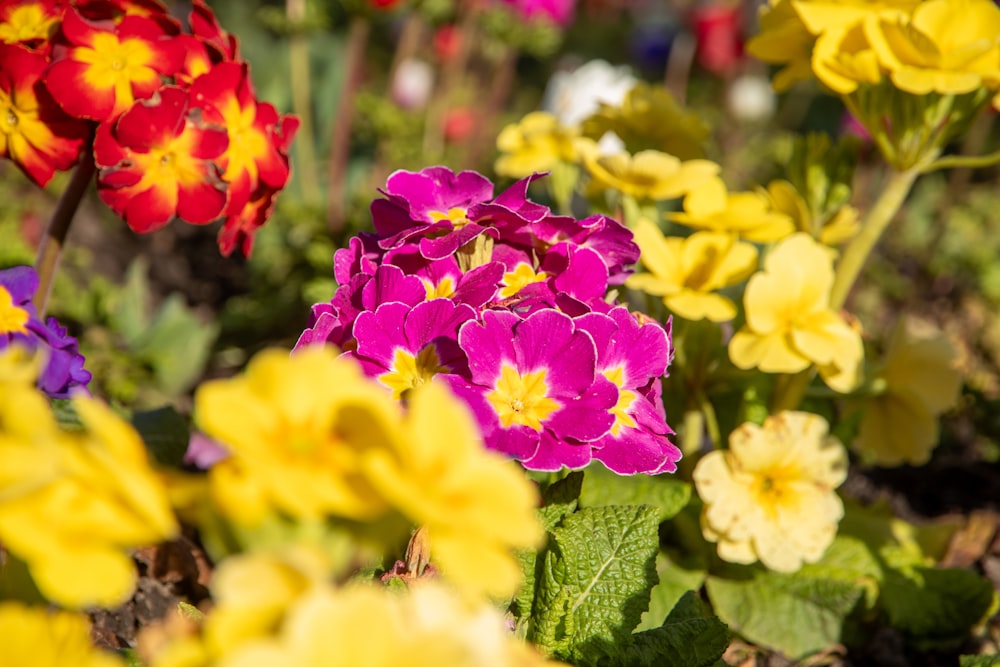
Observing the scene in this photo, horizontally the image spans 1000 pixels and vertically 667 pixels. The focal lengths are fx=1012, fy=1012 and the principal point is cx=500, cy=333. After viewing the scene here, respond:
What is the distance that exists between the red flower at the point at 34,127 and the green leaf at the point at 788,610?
1.23 meters

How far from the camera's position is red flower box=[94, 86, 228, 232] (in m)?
1.35

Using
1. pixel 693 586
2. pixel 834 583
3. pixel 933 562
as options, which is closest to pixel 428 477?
pixel 693 586

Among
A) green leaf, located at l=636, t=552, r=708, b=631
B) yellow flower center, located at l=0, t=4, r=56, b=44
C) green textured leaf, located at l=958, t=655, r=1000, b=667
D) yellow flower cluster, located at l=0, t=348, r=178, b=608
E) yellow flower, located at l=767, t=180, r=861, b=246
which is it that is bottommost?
green leaf, located at l=636, t=552, r=708, b=631

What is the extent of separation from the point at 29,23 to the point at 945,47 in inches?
52.0

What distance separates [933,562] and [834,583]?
1.24 ft

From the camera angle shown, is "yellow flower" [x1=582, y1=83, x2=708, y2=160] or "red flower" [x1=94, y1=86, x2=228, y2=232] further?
"yellow flower" [x1=582, y1=83, x2=708, y2=160]

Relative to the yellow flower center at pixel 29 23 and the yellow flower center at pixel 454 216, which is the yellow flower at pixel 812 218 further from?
the yellow flower center at pixel 29 23

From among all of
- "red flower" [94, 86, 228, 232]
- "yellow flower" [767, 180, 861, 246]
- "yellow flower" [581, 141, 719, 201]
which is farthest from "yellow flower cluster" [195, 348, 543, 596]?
"yellow flower" [767, 180, 861, 246]

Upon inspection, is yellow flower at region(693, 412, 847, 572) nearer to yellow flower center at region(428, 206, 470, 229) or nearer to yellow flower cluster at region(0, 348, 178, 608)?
yellow flower center at region(428, 206, 470, 229)

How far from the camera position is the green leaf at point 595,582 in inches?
49.7

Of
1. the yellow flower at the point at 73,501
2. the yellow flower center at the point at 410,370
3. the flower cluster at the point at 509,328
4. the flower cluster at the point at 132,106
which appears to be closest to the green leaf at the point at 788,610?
the flower cluster at the point at 509,328

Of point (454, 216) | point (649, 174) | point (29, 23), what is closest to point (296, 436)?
point (454, 216)

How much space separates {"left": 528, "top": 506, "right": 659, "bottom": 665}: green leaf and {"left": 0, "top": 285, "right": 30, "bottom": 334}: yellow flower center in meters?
0.71

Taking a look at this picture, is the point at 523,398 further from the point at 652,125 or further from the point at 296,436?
the point at 652,125
